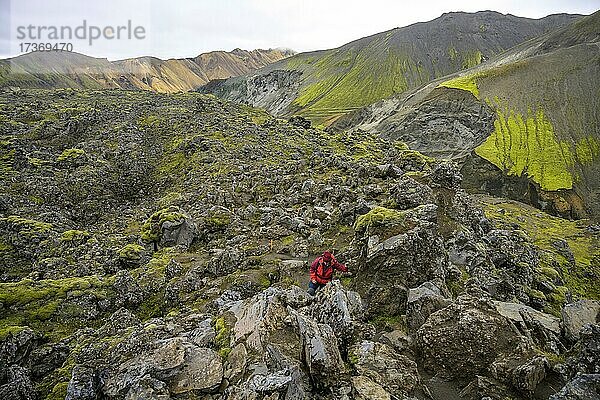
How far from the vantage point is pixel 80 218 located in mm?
34188

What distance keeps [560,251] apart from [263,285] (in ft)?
133

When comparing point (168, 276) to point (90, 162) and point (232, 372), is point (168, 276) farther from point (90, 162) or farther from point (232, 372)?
point (90, 162)

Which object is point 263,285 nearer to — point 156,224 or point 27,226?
point 156,224

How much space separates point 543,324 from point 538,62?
422 ft

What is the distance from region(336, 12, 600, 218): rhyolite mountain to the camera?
84.1m

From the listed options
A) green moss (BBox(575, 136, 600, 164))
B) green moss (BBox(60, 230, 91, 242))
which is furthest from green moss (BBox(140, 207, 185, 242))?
green moss (BBox(575, 136, 600, 164))

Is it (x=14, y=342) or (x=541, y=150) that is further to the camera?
(x=541, y=150)

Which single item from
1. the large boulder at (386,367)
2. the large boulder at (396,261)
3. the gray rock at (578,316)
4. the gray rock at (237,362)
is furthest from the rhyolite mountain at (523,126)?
the gray rock at (237,362)

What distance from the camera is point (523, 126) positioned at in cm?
10019

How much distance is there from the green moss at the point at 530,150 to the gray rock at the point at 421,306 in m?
81.1

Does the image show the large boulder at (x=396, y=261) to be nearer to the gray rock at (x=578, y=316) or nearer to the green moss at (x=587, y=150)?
the gray rock at (x=578, y=316)

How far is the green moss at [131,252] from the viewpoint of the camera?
24453 mm

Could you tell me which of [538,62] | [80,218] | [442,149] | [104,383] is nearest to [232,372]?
[104,383]

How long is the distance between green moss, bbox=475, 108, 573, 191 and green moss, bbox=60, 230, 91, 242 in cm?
8523
